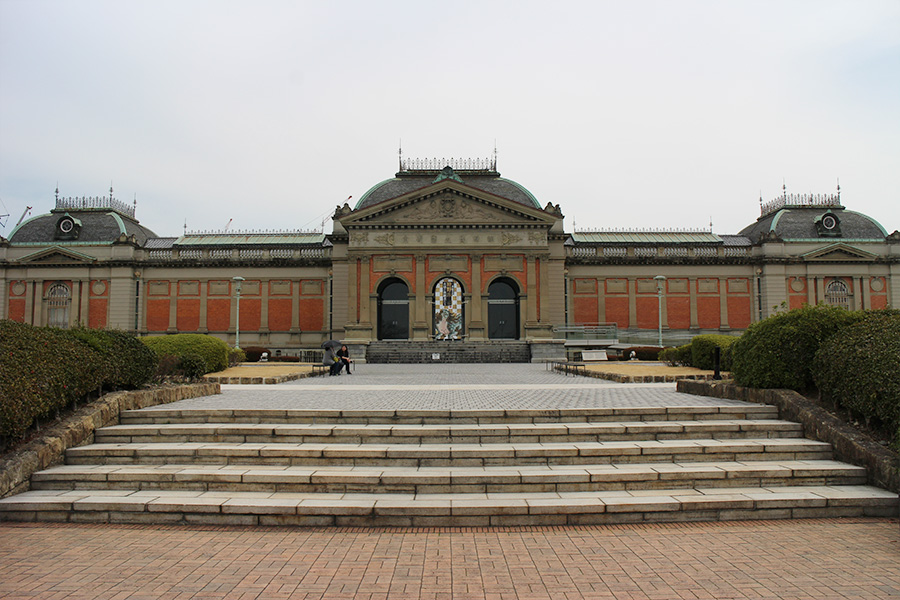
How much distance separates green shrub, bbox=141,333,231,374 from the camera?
16062 millimetres

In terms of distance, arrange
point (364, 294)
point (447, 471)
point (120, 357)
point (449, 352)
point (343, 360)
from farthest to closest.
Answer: point (364, 294) → point (449, 352) → point (343, 360) → point (120, 357) → point (447, 471)

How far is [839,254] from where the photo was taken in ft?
149

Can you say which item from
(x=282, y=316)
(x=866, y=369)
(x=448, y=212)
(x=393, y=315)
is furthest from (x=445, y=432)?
(x=282, y=316)

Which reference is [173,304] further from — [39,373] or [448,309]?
[39,373]

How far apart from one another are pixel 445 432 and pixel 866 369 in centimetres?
588

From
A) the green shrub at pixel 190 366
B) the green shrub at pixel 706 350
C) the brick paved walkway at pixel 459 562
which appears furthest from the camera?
the green shrub at pixel 706 350

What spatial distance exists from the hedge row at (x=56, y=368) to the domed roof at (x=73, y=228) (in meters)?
40.0

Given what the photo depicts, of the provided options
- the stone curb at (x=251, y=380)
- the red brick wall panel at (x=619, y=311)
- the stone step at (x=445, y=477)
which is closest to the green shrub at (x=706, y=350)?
the stone step at (x=445, y=477)

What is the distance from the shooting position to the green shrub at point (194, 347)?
52.7 feet

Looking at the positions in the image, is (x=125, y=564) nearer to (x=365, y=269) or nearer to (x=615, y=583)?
(x=615, y=583)

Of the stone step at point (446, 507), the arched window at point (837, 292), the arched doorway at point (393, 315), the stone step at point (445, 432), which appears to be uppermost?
the arched window at point (837, 292)

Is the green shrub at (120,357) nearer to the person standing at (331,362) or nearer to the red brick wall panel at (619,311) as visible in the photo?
the person standing at (331,362)

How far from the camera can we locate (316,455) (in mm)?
8023

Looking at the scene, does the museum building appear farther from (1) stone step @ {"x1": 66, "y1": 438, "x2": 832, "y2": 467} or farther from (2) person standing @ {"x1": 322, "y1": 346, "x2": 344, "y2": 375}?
(1) stone step @ {"x1": 66, "y1": 438, "x2": 832, "y2": 467}
